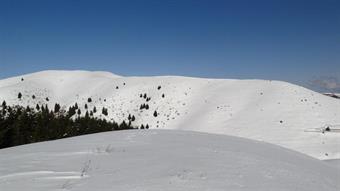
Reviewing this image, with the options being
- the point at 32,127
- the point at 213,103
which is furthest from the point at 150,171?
the point at 213,103

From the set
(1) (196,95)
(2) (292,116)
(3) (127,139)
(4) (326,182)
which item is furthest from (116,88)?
(4) (326,182)

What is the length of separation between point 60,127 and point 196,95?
25883 mm

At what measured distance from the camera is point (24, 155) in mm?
6699

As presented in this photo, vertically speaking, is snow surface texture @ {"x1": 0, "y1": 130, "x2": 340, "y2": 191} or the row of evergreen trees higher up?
snow surface texture @ {"x1": 0, "y1": 130, "x2": 340, "y2": 191}

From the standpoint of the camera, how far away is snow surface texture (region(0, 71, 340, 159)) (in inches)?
1068

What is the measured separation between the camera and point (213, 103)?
125ft

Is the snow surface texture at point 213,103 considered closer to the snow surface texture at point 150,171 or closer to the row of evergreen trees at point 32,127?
the row of evergreen trees at point 32,127

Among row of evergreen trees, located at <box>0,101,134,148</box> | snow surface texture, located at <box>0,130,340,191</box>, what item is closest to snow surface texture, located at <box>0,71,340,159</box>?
row of evergreen trees, located at <box>0,101,134,148</box>

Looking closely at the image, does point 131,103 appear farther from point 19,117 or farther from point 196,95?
point 19,117

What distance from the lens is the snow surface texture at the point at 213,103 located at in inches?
1068

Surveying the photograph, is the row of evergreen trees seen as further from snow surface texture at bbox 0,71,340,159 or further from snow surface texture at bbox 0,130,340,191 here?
snow surface texture at bbox 0,71,340,159

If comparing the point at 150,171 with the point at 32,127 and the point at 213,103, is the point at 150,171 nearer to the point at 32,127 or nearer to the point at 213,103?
the point at 32,127

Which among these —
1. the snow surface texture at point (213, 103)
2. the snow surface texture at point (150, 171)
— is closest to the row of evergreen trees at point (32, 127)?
the snow surface texture at point (150, 171)

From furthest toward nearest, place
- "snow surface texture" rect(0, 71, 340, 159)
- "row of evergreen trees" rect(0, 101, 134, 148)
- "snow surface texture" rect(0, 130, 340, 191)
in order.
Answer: "snow surface texture" rect(0, 71, 340, 159) < "row of evergreen trees" rect(0, 101, 134, 148) < "snow surface texture" rect(0, 130, 340, 191)
